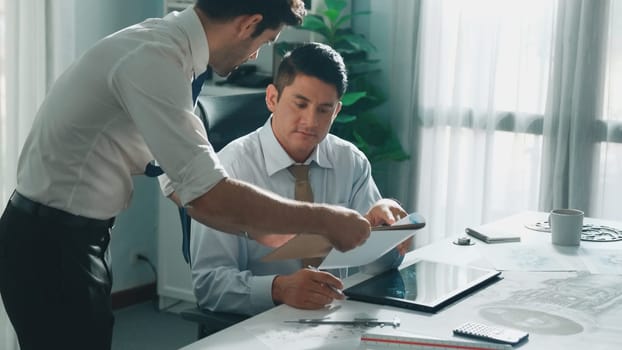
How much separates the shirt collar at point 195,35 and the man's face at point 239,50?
4cm

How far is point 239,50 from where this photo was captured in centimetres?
192

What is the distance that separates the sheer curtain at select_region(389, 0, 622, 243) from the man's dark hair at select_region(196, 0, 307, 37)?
1807mm

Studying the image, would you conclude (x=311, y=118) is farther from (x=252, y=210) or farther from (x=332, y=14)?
(x=332, y=14)

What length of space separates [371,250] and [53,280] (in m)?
→ 0.68

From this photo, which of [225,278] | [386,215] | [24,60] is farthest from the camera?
[24,60]

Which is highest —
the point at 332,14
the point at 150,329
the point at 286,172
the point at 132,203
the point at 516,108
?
the point at 332,14

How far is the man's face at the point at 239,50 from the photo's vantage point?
190cm

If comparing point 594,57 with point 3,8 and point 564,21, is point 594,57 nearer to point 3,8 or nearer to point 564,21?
point 564,21

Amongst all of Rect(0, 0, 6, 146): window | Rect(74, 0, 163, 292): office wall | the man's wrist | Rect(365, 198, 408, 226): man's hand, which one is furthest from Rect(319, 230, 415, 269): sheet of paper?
Rect(74, 0, 163, 292): office wall

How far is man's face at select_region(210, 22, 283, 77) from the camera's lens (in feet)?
6.23

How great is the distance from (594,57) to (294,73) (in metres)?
1.45

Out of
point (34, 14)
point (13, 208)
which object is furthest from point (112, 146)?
point (34, 14)

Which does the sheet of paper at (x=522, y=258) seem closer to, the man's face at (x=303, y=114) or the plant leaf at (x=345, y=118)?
the man's face at (x=303, y=114)

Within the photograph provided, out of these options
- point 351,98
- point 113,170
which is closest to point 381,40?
point 351,98
